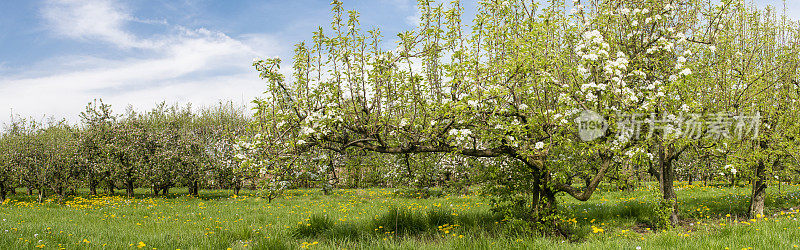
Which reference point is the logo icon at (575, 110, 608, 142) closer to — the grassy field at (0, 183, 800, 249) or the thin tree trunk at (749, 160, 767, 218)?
the grassy field at (0, 183, 800, 249)

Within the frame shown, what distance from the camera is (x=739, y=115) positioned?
1038 centimetres

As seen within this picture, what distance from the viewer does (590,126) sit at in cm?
782

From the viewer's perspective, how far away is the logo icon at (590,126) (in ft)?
25.3

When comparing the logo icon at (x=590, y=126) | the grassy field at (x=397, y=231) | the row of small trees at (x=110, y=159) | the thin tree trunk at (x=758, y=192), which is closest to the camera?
the grassy field at (x=397, y=231)

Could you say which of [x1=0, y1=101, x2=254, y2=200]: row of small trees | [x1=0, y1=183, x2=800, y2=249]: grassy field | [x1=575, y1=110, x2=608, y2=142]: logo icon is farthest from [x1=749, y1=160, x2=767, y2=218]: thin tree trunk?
[x1=0, y1=101, x2=254, y2=200]: row of small trees

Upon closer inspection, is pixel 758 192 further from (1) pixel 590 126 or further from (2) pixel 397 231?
(2) pixel 397 231

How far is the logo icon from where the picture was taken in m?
7.73

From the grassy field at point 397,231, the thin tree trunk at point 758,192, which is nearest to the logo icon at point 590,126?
the grassy field at point 397,231

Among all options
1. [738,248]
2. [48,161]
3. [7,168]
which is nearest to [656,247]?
[738,248]

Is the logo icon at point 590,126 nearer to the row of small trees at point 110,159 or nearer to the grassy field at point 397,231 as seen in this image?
the grassy field at point 397,231

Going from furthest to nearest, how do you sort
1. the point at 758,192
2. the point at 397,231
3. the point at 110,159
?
the point at 110,159, the point at 758,192, the point at 397,231

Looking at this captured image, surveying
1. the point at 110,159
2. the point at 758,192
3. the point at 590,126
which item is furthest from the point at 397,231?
the point at 110,159

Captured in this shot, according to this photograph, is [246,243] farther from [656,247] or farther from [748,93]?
[748,93]

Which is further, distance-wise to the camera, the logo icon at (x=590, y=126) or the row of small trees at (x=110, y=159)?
the row of small trees at (x=110, y=159)
